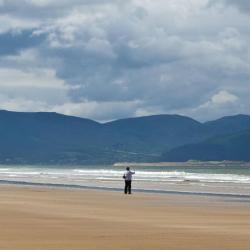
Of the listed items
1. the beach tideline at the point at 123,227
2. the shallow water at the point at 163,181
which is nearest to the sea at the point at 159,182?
the shallow water at the point at 163,181

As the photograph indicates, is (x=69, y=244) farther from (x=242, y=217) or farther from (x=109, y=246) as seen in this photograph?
(x=242, y=217)

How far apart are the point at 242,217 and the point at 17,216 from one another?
6909 mm

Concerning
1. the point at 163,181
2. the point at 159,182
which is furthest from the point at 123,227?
the point at 163,181

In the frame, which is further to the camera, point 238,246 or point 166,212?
point 166,212

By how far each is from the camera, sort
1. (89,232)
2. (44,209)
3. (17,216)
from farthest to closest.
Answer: (44,209)
(17,216)
(89,232)

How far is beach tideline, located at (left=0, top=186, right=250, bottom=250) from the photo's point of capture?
54.4 ft

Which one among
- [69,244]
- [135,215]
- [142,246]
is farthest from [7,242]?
[135,215]

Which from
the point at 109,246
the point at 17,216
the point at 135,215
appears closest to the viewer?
the point at 109,246

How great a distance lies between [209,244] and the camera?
16.7m

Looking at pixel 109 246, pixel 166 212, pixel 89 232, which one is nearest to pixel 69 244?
pixel 109 246

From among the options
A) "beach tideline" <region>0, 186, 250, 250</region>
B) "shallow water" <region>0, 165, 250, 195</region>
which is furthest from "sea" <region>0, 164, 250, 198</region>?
"beach tideline" <region>0, 186, 250, 250</region>

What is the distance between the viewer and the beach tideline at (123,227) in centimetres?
1659

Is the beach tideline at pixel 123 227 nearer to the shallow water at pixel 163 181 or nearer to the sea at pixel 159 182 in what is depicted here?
the sea at pixel 159 182

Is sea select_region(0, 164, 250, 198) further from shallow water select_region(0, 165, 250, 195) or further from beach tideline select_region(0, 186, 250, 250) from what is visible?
beach tideline select_region(0, 186, 250, 250)
